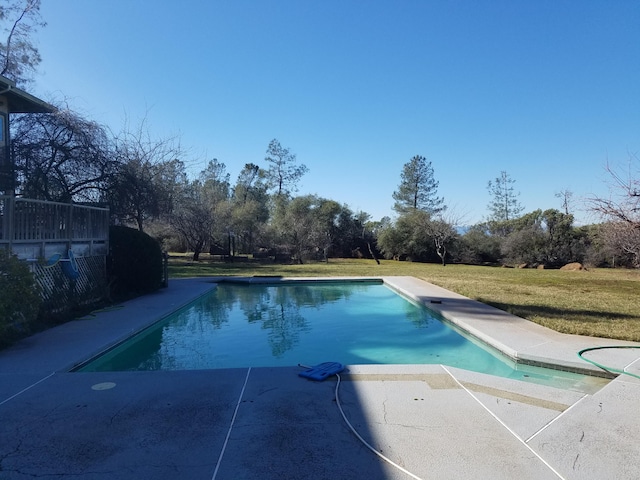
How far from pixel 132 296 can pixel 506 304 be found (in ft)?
30.9

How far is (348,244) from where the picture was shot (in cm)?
3584

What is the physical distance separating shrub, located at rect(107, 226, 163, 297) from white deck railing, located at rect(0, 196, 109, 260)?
0.93 ft

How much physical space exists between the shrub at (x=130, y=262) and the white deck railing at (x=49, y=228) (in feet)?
0.93

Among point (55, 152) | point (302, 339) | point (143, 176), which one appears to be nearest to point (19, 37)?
point (143, 176)

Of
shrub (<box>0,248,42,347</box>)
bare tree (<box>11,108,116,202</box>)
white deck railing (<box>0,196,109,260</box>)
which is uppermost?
bare tree (<box>11,108,116,202</box>)

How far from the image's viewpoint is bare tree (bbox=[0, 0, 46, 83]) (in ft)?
56.4

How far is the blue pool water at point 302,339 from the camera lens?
6188mm

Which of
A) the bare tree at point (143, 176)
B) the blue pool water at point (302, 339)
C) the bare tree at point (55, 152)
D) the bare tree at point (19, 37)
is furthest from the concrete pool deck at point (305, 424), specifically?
the bare tree at point (19, 37)

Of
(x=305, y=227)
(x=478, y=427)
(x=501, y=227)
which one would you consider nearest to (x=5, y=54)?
(x=305, y=227)

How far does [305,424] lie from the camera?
336 cm

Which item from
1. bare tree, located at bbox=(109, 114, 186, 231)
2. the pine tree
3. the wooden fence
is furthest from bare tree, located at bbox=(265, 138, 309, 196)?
the wooden fence

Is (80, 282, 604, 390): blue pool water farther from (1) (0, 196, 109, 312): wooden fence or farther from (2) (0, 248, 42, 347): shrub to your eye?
(1) (0, 196, 109, 312): wooden fence

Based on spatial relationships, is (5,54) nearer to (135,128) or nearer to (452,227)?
(135,128)

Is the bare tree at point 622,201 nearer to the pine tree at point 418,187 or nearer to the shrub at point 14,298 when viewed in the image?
the shrub at point 14,298
